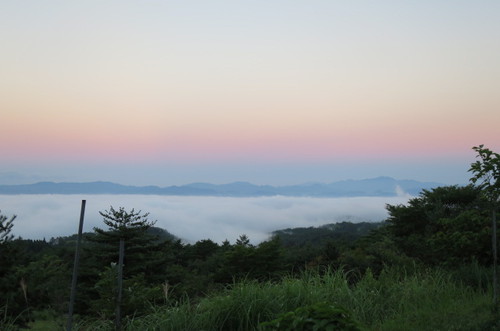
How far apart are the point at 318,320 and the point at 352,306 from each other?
2.67 m

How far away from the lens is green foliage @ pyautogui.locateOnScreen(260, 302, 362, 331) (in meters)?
3.18

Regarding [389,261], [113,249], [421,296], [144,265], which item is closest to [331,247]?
[389,261]

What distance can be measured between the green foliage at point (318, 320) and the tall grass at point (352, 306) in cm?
118

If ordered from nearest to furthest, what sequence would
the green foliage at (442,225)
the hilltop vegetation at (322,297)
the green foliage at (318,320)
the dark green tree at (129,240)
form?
1. the green foliage at (318,320)
2. the hilltop vegetation at (322,297)
3. the green foliage at (442,225)
4. the dark green tree at (129,240)

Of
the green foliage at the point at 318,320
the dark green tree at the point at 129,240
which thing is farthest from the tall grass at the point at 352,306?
the dark green tree at the point at 129,240

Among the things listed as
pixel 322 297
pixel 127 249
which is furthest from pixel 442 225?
pixel 127 249

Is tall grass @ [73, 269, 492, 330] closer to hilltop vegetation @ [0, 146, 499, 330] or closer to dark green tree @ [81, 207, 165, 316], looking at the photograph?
hilltop vegetation @ [0, 146, 499, 330]

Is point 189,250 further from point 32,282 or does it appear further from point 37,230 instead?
point 37,230

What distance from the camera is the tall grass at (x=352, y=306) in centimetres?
A: 473

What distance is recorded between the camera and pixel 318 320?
325cm

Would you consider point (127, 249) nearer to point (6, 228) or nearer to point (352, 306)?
point (6, 228)

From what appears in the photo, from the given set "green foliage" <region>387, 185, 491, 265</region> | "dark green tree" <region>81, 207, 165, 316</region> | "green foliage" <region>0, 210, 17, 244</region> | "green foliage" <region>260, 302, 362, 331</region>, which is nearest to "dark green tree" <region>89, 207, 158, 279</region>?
"dark green tree" <region>81, 207, 165, 316</region>

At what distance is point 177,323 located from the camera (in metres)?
4.58

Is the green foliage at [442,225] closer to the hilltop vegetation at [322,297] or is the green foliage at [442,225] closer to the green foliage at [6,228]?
the hilltop vegetation at [322,297]
